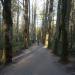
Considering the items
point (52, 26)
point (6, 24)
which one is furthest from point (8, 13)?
point (52, 26)

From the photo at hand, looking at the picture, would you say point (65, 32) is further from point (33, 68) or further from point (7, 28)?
point (33, 68)

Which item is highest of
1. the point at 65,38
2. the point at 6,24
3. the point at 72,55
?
the point at 6,24

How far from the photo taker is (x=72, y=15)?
24.7 m

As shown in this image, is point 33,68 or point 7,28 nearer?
point 33,68

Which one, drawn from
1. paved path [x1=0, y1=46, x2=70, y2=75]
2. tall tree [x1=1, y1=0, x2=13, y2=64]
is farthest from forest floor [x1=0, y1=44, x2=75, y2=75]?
tall tree [x1=1, y1=0, x2=13, y2=64]

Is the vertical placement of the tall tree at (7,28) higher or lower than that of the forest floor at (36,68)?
higher

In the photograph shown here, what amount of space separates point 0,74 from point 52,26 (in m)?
33.8

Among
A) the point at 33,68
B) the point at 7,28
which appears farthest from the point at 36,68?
the point at 7,28

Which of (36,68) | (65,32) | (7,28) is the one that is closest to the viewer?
(36,68)

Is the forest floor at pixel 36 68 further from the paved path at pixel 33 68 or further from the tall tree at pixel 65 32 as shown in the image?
the tall tree at pixel 65 32

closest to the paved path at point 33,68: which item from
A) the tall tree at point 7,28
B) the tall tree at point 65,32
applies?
the tall tree at point 7,28

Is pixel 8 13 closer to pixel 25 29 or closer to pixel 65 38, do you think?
pixel 65 38

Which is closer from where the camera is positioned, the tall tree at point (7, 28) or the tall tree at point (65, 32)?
the tall tree at point (7, 28)

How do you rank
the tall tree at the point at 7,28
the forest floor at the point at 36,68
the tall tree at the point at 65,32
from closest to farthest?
the forest floor at the point at 36,68 < the tall tree at the point at 7,28 < the tall tree at the point at 65,32
